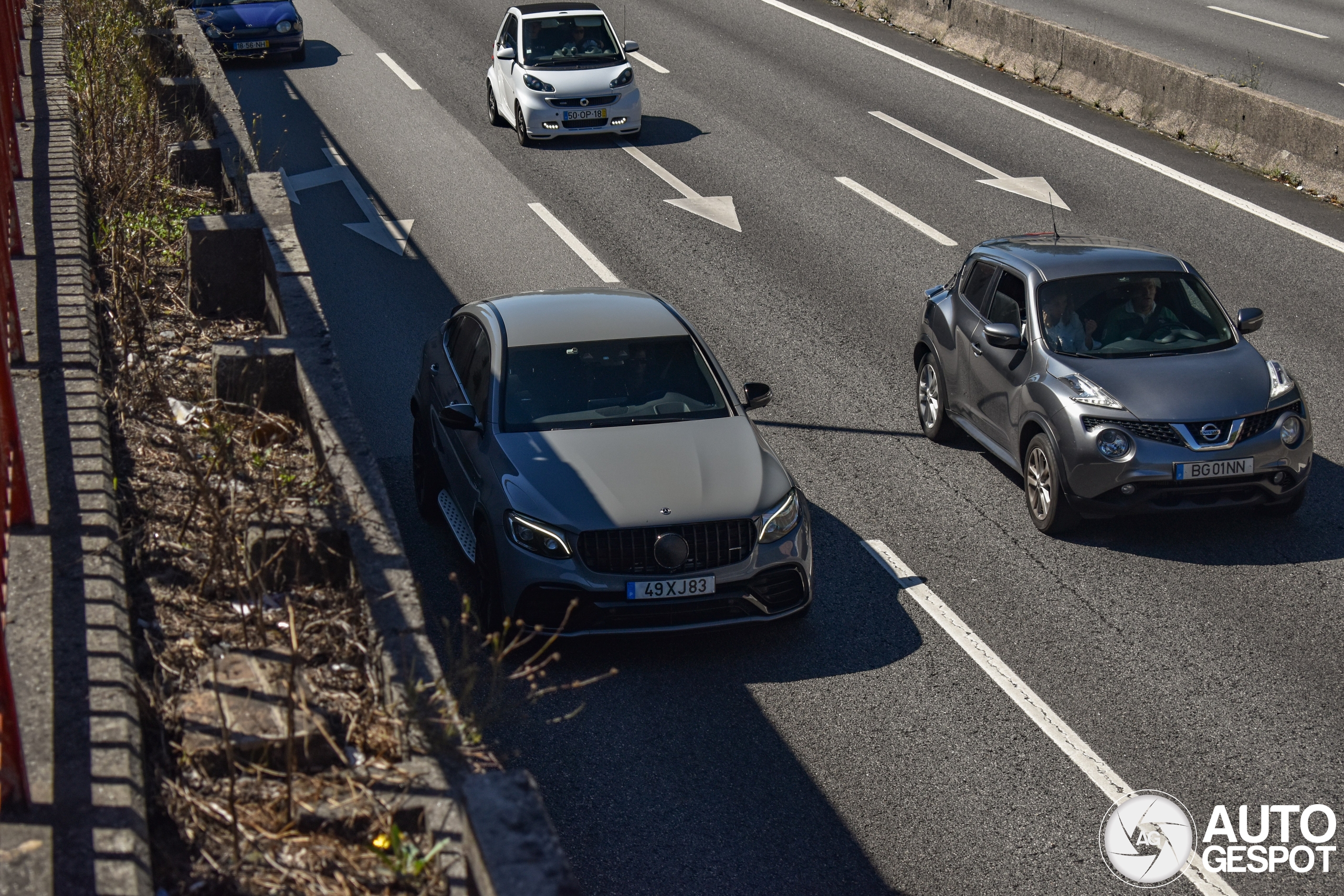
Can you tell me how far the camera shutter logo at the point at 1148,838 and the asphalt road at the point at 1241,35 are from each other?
1496 centimetres

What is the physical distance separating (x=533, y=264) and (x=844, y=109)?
7.83m

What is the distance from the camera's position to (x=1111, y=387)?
30.1 feet

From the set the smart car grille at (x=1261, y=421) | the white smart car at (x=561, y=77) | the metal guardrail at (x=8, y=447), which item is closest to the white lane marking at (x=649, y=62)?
the white smart car at (x=561, y=77)

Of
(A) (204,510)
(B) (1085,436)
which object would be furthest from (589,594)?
(B) (1085,436)

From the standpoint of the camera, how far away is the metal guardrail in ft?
15.0

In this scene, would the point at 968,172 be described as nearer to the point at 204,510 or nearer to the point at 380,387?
the point at 380,387

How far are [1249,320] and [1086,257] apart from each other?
3.95ft

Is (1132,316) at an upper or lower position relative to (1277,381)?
upper

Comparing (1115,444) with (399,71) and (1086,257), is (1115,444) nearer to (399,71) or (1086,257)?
(1086,257)

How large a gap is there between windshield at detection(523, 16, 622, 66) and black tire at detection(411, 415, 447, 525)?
449 inches

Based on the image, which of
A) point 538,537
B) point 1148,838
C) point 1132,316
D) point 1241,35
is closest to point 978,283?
point 1132,316

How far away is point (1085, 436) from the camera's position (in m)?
9.02

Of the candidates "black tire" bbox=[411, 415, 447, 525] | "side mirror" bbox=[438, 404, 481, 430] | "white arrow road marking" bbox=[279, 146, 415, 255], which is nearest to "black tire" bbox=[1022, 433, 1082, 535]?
"side mirror" bbox=[438, 404, 481, 430]

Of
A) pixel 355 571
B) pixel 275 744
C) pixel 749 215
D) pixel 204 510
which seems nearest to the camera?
pixel 275 744
